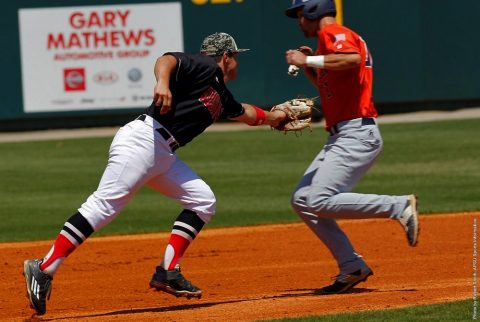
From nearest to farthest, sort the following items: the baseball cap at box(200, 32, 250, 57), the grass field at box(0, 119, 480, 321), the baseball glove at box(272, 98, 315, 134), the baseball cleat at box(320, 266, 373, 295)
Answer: the baseball cap at box(200, 32, 250, 57) → the baseball cleat at box(320, 266, 373, 295) → the baseball glove at box(272, 98, 315, 134) → the grass field at box(0, 119, 480, 321)

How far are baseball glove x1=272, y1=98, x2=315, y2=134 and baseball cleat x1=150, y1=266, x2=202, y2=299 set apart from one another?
Result: 130cm

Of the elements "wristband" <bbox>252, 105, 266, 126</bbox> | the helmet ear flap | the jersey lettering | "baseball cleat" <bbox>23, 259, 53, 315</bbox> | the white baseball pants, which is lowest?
"baseball cleat" <bbox>23, 259, 53, 315</bbox>

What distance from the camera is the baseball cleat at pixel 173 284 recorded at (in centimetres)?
732

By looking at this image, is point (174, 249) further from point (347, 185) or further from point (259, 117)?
point (347, 185)

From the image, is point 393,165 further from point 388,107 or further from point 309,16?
point 309,16

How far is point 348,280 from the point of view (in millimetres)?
7570

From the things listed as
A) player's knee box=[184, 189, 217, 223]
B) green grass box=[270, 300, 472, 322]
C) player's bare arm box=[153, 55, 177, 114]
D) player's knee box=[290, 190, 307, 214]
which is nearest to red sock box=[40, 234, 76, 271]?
player's knee box=[184, 189, 217, 223]

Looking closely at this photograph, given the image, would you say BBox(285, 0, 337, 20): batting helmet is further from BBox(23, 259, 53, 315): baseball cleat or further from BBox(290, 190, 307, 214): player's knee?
BBox(23, 259, 53, 315): baseball cleat

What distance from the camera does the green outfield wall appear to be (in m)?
19.8

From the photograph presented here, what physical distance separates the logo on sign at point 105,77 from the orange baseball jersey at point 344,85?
12.7m

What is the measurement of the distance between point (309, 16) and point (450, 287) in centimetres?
204

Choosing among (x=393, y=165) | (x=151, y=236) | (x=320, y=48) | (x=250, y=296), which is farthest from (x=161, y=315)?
(x=393, y=165)

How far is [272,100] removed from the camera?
66.3 ft

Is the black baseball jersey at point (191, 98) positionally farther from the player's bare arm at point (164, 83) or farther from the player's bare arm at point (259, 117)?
the player's bare arm at point (259, 117)
